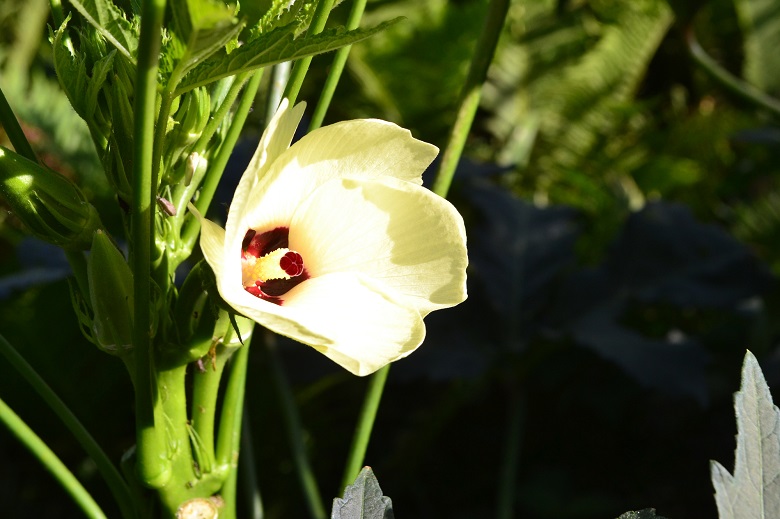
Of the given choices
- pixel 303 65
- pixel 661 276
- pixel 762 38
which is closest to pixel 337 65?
pixel 303 65

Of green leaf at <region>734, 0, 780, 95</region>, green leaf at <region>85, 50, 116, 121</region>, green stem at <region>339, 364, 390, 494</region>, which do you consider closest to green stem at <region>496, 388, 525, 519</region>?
green stem at <region>339, 364, 390, 494</region>

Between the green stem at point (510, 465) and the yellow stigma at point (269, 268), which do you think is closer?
the yellow stigma at point (269, 268)

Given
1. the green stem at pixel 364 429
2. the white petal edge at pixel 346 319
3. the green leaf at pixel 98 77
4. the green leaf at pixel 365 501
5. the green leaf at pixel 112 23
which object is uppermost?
the green leaf at pixel 112 23

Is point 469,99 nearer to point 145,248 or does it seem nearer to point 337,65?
point 337,65

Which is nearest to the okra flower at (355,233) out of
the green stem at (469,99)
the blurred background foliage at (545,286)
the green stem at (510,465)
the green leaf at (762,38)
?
the green stem at (469,99)

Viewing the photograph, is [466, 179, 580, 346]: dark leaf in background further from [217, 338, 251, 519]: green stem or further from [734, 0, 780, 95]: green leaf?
[734, 0, 780, 95]: green leaf

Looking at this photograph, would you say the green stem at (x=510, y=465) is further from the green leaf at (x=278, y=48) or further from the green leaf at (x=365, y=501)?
the green leaf at (x=278, y=48)

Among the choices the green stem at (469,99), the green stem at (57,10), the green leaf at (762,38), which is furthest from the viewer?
the green leaf at (762,38)
